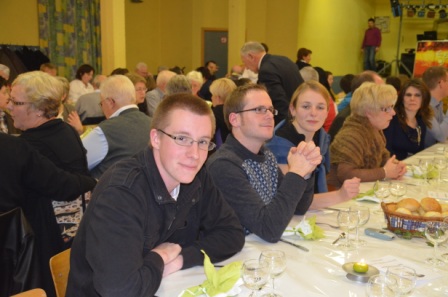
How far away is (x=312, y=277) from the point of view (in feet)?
5.42

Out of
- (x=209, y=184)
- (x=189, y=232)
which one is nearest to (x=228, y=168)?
(x=209, y=184)

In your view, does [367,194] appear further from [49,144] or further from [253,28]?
[253,28]

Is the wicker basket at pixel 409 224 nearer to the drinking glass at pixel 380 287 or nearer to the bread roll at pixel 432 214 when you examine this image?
the bread roll at pixel 432 214

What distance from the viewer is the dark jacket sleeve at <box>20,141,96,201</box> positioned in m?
2.35

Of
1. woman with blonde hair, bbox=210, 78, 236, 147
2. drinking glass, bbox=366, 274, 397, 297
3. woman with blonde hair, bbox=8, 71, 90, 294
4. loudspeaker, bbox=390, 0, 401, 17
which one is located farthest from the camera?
loudspeaker, bbox=390, 0, 401, 17

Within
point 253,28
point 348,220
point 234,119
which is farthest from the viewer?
point 253,28

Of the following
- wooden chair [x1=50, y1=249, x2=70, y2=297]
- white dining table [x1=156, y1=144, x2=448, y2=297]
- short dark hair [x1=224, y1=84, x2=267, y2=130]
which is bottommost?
wooden chair [x1=50, y1=249, x2=70, y2=297]

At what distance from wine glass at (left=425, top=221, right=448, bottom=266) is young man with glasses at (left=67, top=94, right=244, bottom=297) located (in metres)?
0.78

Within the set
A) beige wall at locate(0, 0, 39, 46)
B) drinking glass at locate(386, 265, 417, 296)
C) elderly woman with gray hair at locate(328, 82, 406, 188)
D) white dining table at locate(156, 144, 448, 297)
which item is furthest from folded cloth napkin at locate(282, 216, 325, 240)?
beige wall at locate(0, 0, 39, 46)

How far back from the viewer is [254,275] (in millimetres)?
1460

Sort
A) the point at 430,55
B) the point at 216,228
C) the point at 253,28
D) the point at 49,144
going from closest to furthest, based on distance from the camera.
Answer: the point at 216,228
the point at 49,144
the point at 430,55
the point at 253,28

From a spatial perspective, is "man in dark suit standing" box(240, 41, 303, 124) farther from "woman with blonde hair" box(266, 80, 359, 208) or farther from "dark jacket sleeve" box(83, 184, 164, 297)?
"dark jacket sleeve" box(83, 184, 164, 297)

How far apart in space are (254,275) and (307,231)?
0.63m

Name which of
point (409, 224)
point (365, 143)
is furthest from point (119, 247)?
point (365, 143)
